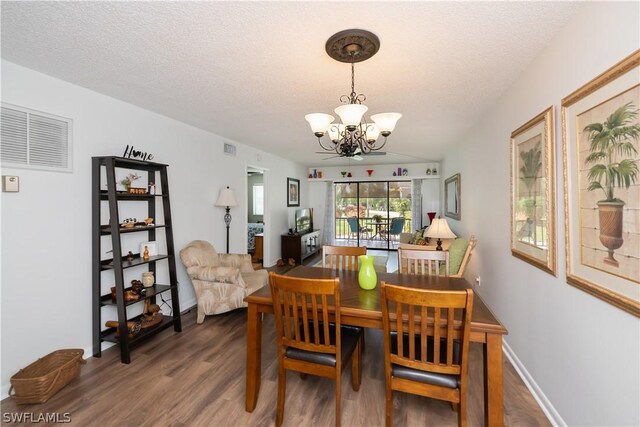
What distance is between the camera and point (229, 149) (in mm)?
4590

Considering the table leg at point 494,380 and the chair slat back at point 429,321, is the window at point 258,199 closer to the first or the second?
the chair slat back at point 429,321

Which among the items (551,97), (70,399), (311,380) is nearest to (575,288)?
(551,97)

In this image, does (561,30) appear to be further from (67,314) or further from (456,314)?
(67,314)

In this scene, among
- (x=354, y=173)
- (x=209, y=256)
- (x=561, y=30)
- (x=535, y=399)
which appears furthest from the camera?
(x=354, y=173)

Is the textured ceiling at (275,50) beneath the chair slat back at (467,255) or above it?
above

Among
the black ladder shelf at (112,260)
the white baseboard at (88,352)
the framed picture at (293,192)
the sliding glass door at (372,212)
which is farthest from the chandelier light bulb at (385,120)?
the sliding glass door at (372,212)

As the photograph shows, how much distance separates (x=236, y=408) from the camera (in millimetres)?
1954

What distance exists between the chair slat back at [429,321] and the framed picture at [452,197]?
3803mm

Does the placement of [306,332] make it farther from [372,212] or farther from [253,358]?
[372,212]

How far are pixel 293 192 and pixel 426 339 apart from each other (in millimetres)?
5920

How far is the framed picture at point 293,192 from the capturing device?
6922 millimetres

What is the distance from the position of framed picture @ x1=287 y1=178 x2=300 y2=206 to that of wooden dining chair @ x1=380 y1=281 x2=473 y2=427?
550 cm

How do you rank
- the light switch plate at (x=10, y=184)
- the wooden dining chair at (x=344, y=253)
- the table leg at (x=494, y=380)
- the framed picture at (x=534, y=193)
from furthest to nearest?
the wooden dining chair at (x=344, y=253)
the light switch plate at (x=10, y=184)
the framed picture at (x=534, y=193)
the table leg at (x=494, y=380)

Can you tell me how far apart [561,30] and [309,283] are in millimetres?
2102
